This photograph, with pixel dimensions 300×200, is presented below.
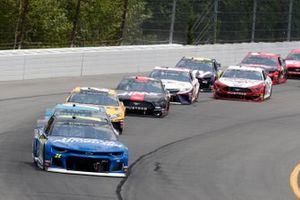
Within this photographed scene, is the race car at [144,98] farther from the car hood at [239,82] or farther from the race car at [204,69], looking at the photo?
the race car at [204,69]

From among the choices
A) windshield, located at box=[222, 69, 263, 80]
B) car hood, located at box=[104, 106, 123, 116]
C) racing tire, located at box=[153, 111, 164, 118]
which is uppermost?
windshield, located at box=[222, 69, 263, 80]

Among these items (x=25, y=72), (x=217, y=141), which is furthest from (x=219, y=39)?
(x=217, y=141)

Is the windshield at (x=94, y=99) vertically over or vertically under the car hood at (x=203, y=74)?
over

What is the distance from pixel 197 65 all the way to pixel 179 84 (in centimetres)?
620

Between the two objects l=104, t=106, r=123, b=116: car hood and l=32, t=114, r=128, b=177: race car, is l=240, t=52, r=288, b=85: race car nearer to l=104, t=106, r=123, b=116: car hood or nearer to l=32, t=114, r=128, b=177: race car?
l=104, t=106, r=123, b=116: car hood

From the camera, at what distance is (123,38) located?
45375 mm

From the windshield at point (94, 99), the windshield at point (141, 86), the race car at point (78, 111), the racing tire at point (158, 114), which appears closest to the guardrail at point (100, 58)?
the windshield at point (141, 86)

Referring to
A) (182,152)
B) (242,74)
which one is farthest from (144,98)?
(242,74)

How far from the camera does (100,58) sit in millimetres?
41000

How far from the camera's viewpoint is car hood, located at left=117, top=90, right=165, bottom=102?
27188 mm

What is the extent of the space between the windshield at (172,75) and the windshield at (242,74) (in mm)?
2804

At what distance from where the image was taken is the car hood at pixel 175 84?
31.1 meters

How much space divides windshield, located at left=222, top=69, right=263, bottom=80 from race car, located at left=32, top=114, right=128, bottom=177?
17.8 meters

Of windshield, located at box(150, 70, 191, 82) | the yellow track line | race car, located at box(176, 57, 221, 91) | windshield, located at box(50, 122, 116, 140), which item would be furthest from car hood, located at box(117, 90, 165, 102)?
windshield, located at box(50, 122, 116, 140)
